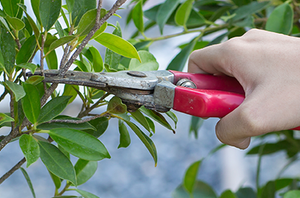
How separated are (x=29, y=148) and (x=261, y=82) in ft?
0.88

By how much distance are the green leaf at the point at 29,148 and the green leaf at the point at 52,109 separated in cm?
3

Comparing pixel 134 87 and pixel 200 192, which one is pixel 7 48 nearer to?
pixel 134 87

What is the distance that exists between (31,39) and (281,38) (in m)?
0.31

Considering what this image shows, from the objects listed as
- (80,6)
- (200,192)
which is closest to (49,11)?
(80,6)

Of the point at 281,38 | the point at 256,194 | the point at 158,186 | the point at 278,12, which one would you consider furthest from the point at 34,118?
the point at 158,186

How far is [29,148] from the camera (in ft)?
0.91

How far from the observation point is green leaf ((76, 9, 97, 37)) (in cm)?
28

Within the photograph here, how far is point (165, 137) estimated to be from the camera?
6.51 feet

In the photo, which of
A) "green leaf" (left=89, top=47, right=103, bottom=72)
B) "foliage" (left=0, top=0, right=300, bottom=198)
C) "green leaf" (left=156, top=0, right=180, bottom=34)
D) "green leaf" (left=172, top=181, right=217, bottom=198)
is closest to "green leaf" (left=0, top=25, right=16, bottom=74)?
"foliage" (left=0, top=0, right=300, bottom=198)

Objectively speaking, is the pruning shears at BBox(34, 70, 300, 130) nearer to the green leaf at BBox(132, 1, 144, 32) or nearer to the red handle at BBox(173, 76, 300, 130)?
the red handle at BBox(173, 76, 300, 130)

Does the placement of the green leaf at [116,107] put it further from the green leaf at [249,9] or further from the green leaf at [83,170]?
the green leaf at [249,9]

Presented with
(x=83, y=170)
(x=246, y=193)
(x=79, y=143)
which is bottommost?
(x=246, y=193)

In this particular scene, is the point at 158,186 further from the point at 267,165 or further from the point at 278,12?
the point at 278,12

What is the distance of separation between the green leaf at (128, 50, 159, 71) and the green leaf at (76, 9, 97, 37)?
154 millimetres
